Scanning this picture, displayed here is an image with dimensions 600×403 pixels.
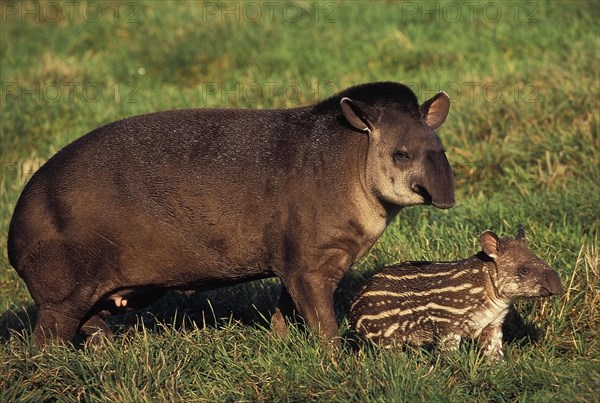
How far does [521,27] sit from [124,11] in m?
5.73

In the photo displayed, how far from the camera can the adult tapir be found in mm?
6059

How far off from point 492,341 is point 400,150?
123 cm

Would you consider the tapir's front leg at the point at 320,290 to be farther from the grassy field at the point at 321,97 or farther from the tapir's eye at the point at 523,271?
the tapir's eye at the point at 523,271

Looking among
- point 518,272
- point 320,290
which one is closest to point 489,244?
point 518,272

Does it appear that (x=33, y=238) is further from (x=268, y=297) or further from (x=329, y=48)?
(x=329, y=48)

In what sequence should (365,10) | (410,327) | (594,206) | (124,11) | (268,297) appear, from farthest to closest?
1. (124,11)
2. (365,10)
3. (594,206)
4. (268,297)
5. (410,327)

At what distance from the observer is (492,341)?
20.0ft

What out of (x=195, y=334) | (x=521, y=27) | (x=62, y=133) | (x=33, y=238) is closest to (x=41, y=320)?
(x=33, y=238)

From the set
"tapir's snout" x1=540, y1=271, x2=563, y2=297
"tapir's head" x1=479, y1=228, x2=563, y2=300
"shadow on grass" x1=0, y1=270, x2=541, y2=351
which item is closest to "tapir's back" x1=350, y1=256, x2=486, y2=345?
"tapir's head" x1=479, y1=228, x2=563, y2=300

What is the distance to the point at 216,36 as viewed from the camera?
13.3m

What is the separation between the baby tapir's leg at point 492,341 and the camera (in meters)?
6.04

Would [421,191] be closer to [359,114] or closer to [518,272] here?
[359,114]

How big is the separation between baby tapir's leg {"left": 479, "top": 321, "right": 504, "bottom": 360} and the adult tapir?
0.85 meters

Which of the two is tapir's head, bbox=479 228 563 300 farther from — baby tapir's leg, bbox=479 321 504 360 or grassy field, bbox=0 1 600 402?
grassy field, bbox=0 1 600 402
